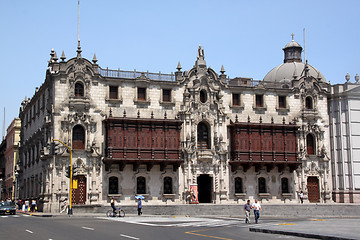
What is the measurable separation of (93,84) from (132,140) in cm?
669

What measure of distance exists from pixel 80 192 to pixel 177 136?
11037 millimetres

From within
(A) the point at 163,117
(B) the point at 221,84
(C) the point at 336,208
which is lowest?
(C) the point at 336,208

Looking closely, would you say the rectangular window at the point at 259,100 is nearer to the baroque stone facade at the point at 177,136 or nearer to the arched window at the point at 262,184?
the baroque stone facade at the point at 177,136

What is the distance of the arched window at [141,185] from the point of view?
52.4 meters

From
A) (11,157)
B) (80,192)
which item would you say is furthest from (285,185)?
(11,157)

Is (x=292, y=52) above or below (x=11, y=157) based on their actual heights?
above

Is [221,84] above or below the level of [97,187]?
above

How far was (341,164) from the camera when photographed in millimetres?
58500

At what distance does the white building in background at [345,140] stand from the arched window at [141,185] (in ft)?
70.6

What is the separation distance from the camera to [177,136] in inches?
2109

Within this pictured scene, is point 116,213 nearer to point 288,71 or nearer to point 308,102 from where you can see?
point 308,102

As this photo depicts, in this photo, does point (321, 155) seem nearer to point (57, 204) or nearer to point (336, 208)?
point (336, 208)

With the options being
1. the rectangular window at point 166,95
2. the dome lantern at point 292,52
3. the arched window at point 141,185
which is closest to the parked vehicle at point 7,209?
the arched window at point 141,185

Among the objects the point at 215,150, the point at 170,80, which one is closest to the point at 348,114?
the point at 215,150
